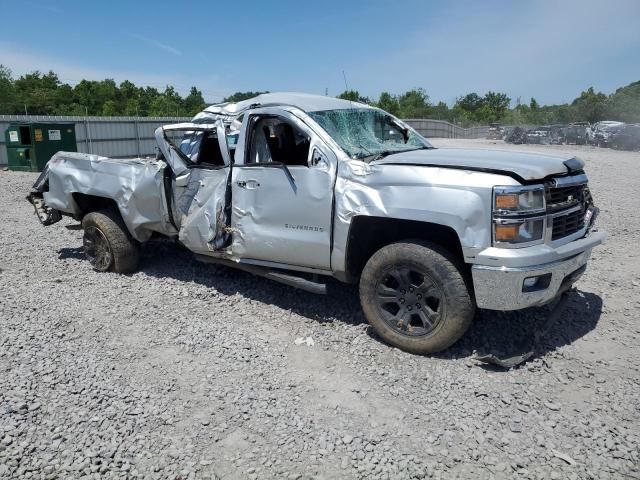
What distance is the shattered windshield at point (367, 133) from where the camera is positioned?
15.1 feet

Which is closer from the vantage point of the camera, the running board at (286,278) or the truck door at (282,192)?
Result: the truck door at (282,192)

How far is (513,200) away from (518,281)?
0.55 metres

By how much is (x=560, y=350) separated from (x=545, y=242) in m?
1.01

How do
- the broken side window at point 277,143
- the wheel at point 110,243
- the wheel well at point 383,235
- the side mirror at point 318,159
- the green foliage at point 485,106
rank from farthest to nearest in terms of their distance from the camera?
the green foliage at point 485,106 → the wheel at point 110,243 → the broken side window at point 277,143 → the side mirror at point 318,159 → the wheel well at point 383,235

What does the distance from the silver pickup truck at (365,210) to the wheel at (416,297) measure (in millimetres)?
10

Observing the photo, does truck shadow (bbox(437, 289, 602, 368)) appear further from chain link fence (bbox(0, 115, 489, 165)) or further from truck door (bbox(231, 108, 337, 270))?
chain link fence (bbox(0, 115, 489, 165))

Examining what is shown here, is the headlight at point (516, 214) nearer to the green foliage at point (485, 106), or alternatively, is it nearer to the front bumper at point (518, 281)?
the front bumper at point (518, 281)

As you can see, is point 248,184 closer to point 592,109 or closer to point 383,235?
point 383,235

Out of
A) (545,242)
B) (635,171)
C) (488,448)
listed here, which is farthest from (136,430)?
(635,171)

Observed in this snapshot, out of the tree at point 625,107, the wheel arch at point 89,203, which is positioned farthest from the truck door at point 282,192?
the tree at point 625,107

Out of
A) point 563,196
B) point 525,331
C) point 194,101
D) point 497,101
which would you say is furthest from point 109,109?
point 497,101

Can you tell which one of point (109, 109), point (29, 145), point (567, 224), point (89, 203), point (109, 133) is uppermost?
point (109, 109)

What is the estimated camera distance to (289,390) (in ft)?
12.4

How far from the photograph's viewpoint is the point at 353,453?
121 inches
